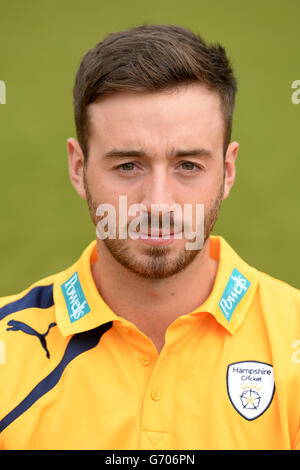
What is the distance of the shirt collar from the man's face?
0.21 meters

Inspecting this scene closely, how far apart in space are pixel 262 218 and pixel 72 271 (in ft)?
12.8

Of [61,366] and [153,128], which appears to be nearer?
[153,128]

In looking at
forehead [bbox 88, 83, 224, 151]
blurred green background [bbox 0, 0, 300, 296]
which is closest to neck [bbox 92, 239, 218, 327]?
forehead [bbox 88, 83, 224, 151]

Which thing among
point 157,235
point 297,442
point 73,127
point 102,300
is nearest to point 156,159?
point 157,235

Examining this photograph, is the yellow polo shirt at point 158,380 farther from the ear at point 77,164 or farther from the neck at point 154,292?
the ear at point 77,164

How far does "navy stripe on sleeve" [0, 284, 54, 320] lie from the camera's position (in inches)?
111

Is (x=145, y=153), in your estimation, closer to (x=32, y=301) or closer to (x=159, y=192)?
(x=159, y=192)

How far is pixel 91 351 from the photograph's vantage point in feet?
8.54

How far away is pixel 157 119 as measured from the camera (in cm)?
246

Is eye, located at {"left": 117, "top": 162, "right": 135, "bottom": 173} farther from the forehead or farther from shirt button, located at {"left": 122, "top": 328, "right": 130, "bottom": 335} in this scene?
shirt button, located at {"left": 122, "top": 328, "right": 130, "bottom": 335}

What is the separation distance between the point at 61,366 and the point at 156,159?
824mm

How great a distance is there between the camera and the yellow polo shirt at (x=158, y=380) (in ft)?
8.11

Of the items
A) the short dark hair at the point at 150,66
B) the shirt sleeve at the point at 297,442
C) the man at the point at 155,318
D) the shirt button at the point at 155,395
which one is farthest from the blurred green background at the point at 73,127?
the shirt sleeve at the point at 297,442
